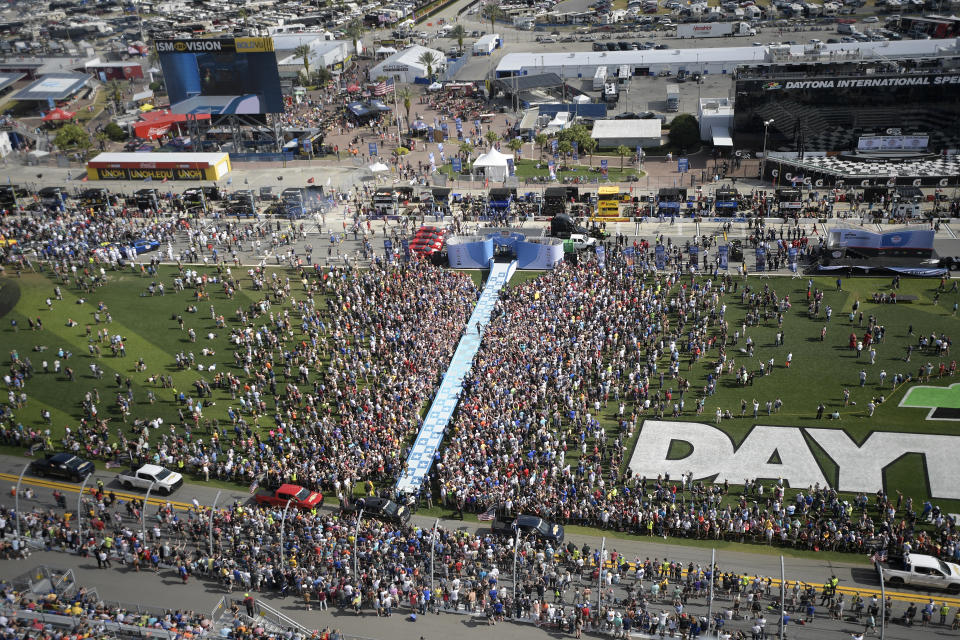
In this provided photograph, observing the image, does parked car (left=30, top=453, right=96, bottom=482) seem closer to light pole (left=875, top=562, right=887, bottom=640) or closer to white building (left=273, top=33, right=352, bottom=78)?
light pole (left=875, top=562, right=887, bottom=640)

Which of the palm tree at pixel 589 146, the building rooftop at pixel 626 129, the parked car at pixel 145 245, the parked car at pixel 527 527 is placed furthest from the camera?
the building rooftop at pixel 626 129

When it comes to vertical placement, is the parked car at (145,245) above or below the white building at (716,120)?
below

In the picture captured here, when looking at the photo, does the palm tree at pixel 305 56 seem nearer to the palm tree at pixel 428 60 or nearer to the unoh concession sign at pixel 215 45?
the palm tree at pixel 428 60

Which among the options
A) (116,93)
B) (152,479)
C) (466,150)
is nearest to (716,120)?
(466,150)

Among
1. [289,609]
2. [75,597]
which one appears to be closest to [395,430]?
[289,609]

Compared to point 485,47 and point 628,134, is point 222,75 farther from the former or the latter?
point 485,47

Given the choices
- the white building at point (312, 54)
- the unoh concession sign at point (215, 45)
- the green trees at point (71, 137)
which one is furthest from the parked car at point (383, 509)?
the white building at point (312, 54)

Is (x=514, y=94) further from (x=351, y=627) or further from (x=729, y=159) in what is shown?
(x=351, y=627)

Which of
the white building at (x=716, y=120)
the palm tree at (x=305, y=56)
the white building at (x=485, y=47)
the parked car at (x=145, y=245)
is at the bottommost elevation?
the parked car at (x=145, y=245)
